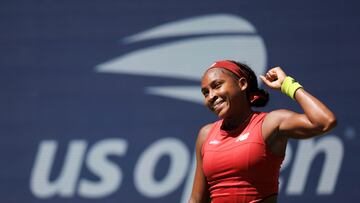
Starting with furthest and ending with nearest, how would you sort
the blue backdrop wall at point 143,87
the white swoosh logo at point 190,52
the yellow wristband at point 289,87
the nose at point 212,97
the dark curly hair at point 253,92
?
the white swoosh logo at point 190,52, the blue backdrop wall at point 143,87, the dark curly hair at point 253,92, the nose at point 212,97, the yellow wristband at point 289,87

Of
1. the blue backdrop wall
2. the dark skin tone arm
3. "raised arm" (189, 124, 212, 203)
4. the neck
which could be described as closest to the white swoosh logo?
the blue backdrop wall

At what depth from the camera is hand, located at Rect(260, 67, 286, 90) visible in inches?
123

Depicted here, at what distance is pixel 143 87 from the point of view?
5480mm

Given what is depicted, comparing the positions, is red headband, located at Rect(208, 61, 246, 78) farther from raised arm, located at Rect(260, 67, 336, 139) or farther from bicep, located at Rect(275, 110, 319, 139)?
bicep, located at Rect(275, 110, 319, 139)

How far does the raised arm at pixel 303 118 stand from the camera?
287 centimetres

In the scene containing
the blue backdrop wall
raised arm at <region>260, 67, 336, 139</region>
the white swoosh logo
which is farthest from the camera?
the white swoosh logo

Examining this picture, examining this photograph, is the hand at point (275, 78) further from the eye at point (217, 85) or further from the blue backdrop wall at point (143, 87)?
the blue backdrop wall at point (143, 87)

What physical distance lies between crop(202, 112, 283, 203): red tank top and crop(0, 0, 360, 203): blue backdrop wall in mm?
2070

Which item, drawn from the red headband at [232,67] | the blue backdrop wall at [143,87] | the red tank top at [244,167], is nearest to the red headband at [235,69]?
the red headband at [232,67]

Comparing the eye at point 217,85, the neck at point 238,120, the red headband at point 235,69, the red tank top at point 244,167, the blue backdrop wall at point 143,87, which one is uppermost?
the red headband at point 235,69

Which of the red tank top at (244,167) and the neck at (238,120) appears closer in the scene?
the red tank top at (244,167)

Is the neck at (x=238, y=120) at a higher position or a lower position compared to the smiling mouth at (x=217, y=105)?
lower

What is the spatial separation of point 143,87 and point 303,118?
265cm

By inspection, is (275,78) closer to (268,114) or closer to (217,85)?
(268,114)
